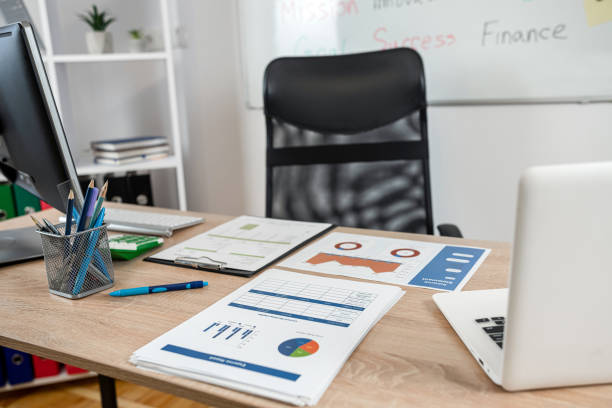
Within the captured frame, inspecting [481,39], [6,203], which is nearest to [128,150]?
[6,203]

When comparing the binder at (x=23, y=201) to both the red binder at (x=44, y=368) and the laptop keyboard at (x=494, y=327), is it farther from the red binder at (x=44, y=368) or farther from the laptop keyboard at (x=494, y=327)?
the laptop keyboard at (x=494, y=327)

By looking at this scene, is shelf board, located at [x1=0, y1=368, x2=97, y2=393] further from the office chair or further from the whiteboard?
the whiteboard

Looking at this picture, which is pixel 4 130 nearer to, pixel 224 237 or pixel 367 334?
pixel 224 237

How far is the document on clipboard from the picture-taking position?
3.15 ft

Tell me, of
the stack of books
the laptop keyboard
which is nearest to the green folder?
the stack of books

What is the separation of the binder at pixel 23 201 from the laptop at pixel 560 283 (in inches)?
72.5

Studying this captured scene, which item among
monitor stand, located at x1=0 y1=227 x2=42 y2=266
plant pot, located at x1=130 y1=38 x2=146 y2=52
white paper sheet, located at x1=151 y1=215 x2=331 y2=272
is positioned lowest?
white paper sheet, located at x1=151 y1=215 x2=331 y2=272

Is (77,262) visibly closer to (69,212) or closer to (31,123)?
(69,212)

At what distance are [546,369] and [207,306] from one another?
46cm

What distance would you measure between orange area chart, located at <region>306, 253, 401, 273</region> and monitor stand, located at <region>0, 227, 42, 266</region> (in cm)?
54

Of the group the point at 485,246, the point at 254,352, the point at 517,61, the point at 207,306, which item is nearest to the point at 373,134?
the point at 485,246

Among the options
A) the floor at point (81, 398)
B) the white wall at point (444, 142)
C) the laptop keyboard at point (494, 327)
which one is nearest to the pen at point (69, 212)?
the laptop keyboard at point (494, 327)

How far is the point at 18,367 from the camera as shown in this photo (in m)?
1.84

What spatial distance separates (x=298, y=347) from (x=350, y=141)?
907 millimetres
